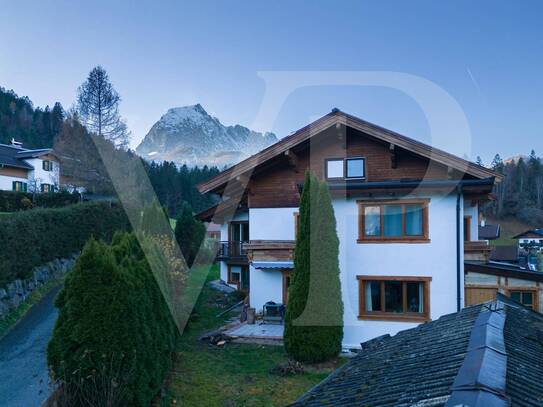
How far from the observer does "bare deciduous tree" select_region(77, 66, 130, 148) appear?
34.0 meters

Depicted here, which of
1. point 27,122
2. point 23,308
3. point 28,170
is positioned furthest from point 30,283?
point 27,122

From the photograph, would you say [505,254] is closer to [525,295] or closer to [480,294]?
[525,295]

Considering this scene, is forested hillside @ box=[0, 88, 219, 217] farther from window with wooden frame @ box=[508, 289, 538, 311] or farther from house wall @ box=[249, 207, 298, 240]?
window with wooden frame @ box=[508, 289, 538, 311]

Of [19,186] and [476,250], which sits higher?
[19,186]

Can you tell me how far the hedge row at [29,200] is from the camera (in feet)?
74.5

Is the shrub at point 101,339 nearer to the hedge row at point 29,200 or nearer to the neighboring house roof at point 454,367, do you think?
the neighboring house roof at point 454,367

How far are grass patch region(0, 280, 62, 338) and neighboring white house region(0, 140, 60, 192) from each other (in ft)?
65.7

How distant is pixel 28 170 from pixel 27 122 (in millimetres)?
43168

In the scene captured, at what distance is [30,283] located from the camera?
14.6 meters

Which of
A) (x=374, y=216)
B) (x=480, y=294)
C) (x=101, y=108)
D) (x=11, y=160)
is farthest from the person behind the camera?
(x=11, y=160)

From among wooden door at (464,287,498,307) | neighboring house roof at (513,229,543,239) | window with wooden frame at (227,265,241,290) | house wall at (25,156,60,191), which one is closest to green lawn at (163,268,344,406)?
wooden door at (464,287,498,307)

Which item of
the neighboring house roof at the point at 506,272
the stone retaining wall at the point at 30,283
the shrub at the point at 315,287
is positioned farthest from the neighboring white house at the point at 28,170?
the neighboring house roof at the point at 506,272

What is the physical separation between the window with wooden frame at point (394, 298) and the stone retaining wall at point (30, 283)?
11.0 metres

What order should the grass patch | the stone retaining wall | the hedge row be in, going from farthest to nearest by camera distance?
the hedge row
the stone retaining wall
the grass patch
